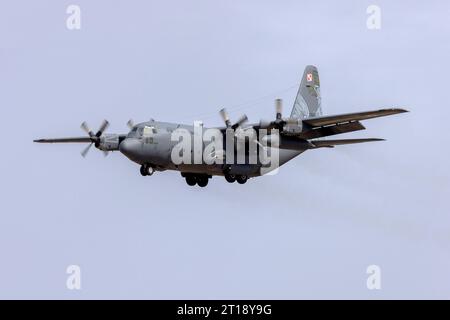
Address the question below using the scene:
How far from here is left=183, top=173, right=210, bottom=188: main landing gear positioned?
4278 cm

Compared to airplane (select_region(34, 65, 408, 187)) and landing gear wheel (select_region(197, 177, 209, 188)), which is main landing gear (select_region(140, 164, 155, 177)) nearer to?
airplane (select_region(34, 65, 408, 187))

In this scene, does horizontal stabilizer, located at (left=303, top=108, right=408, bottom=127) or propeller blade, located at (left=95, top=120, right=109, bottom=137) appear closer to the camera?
horizontal stabilizer, located at (left=303, top=108, right=408, bottom=127)

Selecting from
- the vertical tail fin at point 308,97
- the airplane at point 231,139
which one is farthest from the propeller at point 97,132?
the vertical tail fin at point 308,97

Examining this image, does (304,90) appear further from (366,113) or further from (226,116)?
(366,113)

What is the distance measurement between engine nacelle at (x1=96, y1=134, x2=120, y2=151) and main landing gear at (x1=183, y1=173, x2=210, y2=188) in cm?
347

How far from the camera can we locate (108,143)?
140 ft

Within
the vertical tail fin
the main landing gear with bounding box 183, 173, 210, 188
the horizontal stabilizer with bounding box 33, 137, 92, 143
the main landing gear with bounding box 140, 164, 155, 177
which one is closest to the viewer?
the main landing gear with bounding box 140, 164, 155, 177

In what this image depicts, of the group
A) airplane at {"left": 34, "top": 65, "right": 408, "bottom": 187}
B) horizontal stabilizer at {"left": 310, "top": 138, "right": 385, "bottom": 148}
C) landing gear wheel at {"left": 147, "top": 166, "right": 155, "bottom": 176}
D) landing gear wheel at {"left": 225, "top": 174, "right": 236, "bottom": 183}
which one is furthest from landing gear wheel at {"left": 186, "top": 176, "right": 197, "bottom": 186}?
horizontal stabilizer at {"left": 310, "top": 138, "right": 385, "bottom": 148}

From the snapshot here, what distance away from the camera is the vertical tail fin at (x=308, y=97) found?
45.5 meters

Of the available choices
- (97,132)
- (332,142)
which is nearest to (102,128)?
(97,132)

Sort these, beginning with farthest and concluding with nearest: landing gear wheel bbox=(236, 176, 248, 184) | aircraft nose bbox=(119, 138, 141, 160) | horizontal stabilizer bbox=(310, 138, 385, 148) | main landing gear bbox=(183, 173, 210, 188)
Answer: main landing gear bbox=(183, 173, 210, 188), landing gear wheel bbox=(236, 176, 248, 184), horizontal stabilizer bbox=(310, 138, 385, 148), aircraft nose bbox=(119, 138, 141, 160)

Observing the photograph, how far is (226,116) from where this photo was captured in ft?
139

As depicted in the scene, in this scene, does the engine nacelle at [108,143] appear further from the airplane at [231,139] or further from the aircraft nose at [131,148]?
the aircraft nose at [131,148]

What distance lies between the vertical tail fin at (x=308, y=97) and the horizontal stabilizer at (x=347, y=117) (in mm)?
4555
